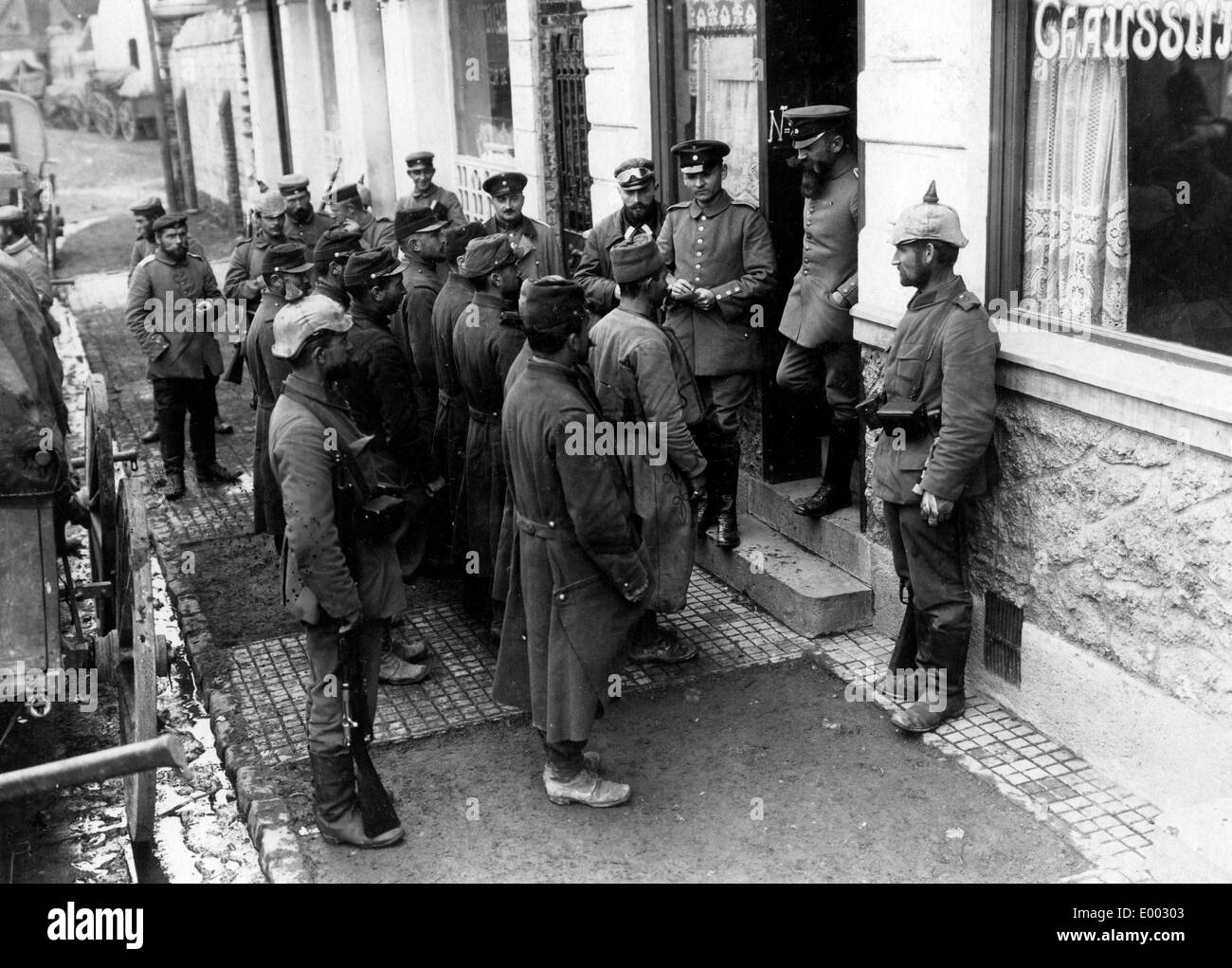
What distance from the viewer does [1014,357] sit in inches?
218

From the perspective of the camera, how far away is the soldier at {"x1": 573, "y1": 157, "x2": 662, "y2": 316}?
7656 millimetres

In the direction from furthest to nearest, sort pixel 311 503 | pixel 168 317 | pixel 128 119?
pixel 128 119 → pixel 168 317 → pixel 311 503

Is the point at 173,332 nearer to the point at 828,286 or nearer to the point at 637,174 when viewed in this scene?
the point at 637,174

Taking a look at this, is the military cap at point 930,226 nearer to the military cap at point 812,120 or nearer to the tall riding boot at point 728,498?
the military cap at point 812,120

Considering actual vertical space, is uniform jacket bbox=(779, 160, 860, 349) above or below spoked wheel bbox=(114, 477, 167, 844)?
above

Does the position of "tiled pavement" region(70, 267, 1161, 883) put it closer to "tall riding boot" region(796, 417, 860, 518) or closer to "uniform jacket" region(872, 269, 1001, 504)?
"tall riding boot" region(796, 417, 860, 518)

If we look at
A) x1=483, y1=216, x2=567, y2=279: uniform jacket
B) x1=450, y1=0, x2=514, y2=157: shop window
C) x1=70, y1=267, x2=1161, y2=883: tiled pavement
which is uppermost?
x1=450, y1=0, x2=514, y2=157: shop window

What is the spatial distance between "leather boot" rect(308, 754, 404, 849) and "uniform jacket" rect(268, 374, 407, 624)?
0.56 metres

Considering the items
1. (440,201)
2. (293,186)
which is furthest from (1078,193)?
(293,186)

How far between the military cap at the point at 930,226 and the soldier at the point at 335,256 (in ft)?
10.2

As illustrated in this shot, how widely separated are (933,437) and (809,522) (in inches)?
70.4

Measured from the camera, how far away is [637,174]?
7.64 m

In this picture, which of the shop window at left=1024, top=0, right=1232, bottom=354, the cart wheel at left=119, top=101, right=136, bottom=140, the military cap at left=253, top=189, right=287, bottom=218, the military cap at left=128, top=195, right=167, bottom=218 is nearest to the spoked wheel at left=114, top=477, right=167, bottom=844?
the shop window at left=1024, top=0, right=1232, bottom=354

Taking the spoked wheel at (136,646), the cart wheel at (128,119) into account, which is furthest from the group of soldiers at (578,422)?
the cart wheel at (128,119)
